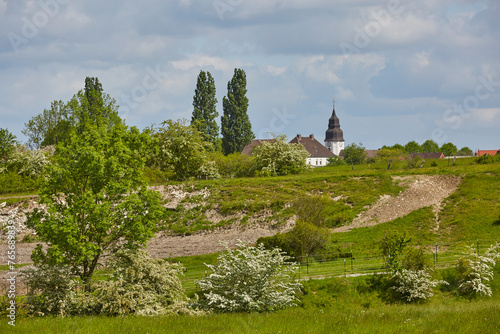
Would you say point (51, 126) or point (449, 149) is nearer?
point (51, 126)

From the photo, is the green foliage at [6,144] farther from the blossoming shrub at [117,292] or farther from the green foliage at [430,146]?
the green foliage at [430,146]

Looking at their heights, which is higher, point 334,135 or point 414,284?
point 334,135

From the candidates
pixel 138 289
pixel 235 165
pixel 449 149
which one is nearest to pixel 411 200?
pixel 138 289

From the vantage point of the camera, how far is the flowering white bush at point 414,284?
2481 cm

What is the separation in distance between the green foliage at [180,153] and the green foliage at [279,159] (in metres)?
6.15

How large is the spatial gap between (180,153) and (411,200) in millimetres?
25582

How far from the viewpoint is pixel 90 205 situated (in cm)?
2172

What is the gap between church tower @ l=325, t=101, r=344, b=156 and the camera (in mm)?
192875

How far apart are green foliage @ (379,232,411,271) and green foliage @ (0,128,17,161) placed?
50166 mm

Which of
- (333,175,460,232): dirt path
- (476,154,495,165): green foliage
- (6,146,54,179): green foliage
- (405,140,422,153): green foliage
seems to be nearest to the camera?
(333,175,460,232): dirt path

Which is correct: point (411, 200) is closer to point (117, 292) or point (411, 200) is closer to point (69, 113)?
point (117, 292)

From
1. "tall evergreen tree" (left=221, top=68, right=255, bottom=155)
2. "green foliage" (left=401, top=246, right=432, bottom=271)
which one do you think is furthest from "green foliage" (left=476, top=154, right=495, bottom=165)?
"tall evergreen tree" (left=221, top=68, right=255, bottom=155)

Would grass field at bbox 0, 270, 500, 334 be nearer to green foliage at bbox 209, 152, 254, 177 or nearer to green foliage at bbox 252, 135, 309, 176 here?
green foliage at bbox 252, 135, 309, 176

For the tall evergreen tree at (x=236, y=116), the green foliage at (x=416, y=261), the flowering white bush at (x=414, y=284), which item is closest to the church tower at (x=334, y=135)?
the tall evergreen tree at (x=236, y=116)
